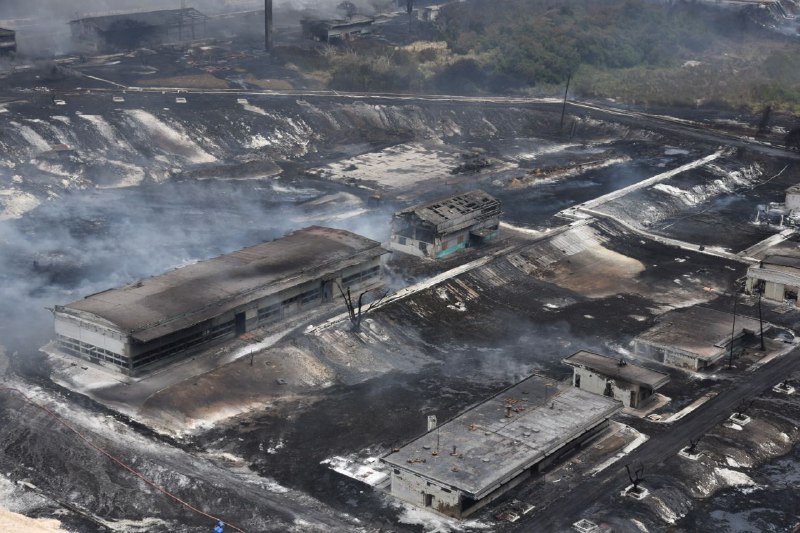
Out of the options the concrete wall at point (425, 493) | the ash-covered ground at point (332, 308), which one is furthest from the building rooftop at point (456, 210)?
the concrete wall at point (425, 493)

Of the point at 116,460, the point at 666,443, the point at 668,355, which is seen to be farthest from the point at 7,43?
the point at 666,443

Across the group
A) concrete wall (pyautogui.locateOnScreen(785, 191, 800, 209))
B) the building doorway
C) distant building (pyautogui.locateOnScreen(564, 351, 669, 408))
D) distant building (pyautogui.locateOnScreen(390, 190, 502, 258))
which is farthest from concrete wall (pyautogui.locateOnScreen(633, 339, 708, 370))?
concrete wall (pyautogui.locateOnScreen(785, 191, 800, 209))

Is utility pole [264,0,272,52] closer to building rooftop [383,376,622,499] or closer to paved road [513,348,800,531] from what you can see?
paved road [513,348,800,531]

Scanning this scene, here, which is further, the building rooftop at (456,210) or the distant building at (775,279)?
the building rooftop at (456,210)

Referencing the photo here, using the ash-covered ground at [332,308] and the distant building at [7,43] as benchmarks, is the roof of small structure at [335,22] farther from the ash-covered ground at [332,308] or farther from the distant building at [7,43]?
the distant building at [7,43]

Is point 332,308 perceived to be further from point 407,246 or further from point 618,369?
point 618,369

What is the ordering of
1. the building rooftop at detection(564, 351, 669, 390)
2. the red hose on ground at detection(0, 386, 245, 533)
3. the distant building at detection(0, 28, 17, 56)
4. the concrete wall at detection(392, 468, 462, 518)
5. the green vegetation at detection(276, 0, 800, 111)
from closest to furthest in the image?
the red hose on ground at detection(0, 386, 245, 533) < the concrete wall at detection(392, 468, 462, 518) < the building rooftop at detection(564, 351, 669, 390) < the distant building at detection(0, 28, 17, 56) < the green vegetation at detection(276, 0, 800, 111)

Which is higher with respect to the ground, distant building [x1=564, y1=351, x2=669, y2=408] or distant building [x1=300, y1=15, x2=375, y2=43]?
distant building [x1=300, y1=15, x2=375, y2=43]

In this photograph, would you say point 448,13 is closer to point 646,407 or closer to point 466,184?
point 466,184
